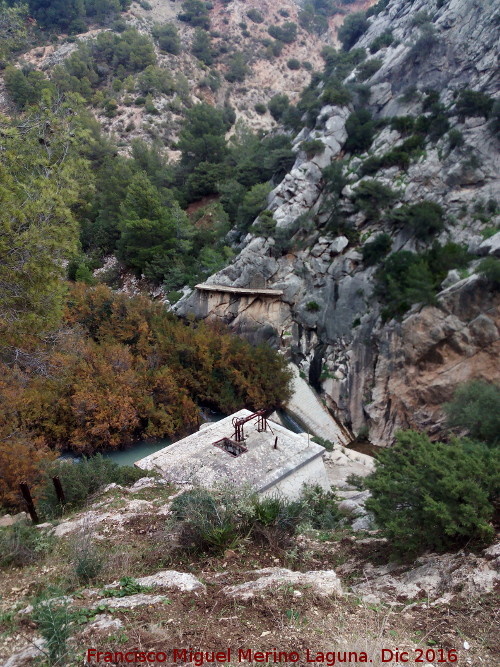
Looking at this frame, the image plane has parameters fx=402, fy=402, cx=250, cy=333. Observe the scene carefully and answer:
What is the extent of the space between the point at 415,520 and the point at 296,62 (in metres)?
62.8

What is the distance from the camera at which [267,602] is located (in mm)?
3789

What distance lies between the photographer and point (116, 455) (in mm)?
14781

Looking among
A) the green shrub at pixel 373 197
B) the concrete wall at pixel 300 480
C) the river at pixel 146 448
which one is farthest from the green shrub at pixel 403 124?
the concrete wall at pixel 300 480

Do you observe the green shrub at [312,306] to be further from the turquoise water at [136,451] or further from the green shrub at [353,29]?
the green shrub at [353,29]

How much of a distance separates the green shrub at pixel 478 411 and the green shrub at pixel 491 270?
3.60 meters

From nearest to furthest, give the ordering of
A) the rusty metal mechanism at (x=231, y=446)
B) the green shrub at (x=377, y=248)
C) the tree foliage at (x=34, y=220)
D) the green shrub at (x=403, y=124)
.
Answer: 1. the tree foliage at (x=34, y=220)
2. the rusty metal mechanism at (x=231, y=446)
3. the green shrub at (x=377, y=248)
4. the green shrub at (x=403, y=124)

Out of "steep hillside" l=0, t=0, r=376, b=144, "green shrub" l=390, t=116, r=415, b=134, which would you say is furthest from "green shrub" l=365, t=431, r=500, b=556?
"steep hillside" l=0, t=0, r=376, b=144

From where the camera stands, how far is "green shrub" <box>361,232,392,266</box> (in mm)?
18484

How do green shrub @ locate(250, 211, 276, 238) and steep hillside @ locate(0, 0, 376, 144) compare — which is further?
steep hillside @ locate(0, 0, 376, 144)

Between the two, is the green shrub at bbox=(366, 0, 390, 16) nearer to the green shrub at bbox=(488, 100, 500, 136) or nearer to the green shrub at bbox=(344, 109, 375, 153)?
the green shrub at bbox=(344, 109, 375, 153)

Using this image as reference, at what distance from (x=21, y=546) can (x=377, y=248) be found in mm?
17361

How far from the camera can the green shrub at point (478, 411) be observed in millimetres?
10594

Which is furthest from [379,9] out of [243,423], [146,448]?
[146,448]

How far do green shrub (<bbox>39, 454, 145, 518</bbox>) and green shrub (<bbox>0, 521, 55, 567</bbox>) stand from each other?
1.83m
